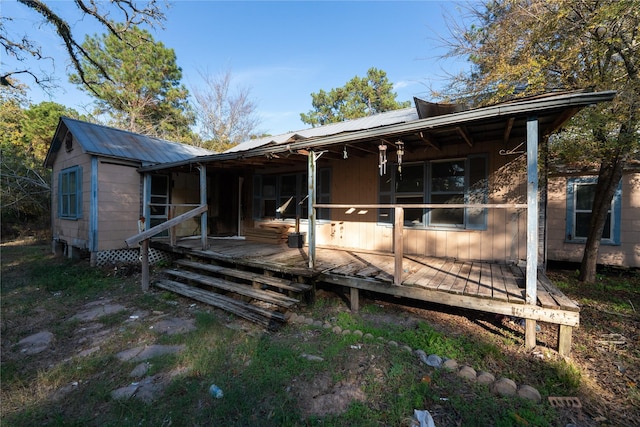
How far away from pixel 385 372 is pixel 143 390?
228cm

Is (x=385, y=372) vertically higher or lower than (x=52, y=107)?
lower

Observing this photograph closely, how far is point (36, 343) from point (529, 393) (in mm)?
5528

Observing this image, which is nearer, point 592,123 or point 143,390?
point 143,390

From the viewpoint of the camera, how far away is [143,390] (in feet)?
8.06

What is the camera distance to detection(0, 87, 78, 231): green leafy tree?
11.7 metres

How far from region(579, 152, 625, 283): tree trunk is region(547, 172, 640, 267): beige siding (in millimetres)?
1478

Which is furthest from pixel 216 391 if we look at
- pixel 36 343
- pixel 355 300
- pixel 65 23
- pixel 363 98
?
pixel 363 98

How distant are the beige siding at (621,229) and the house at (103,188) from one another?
10.6 metres

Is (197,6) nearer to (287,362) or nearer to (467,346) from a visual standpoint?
(287,362)

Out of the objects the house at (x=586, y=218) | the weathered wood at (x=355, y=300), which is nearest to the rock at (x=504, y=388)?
the weathered wood at (x=355, y=300)

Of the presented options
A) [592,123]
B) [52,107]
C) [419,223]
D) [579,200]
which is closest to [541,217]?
[592,123]

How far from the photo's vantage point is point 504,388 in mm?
2316

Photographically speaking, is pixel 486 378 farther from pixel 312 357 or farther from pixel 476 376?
pixel 312 357

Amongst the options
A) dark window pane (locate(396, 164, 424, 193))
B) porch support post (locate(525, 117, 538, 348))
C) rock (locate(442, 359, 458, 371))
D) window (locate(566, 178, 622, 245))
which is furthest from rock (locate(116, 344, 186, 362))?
window (locate(566, 178, 622, 245))
